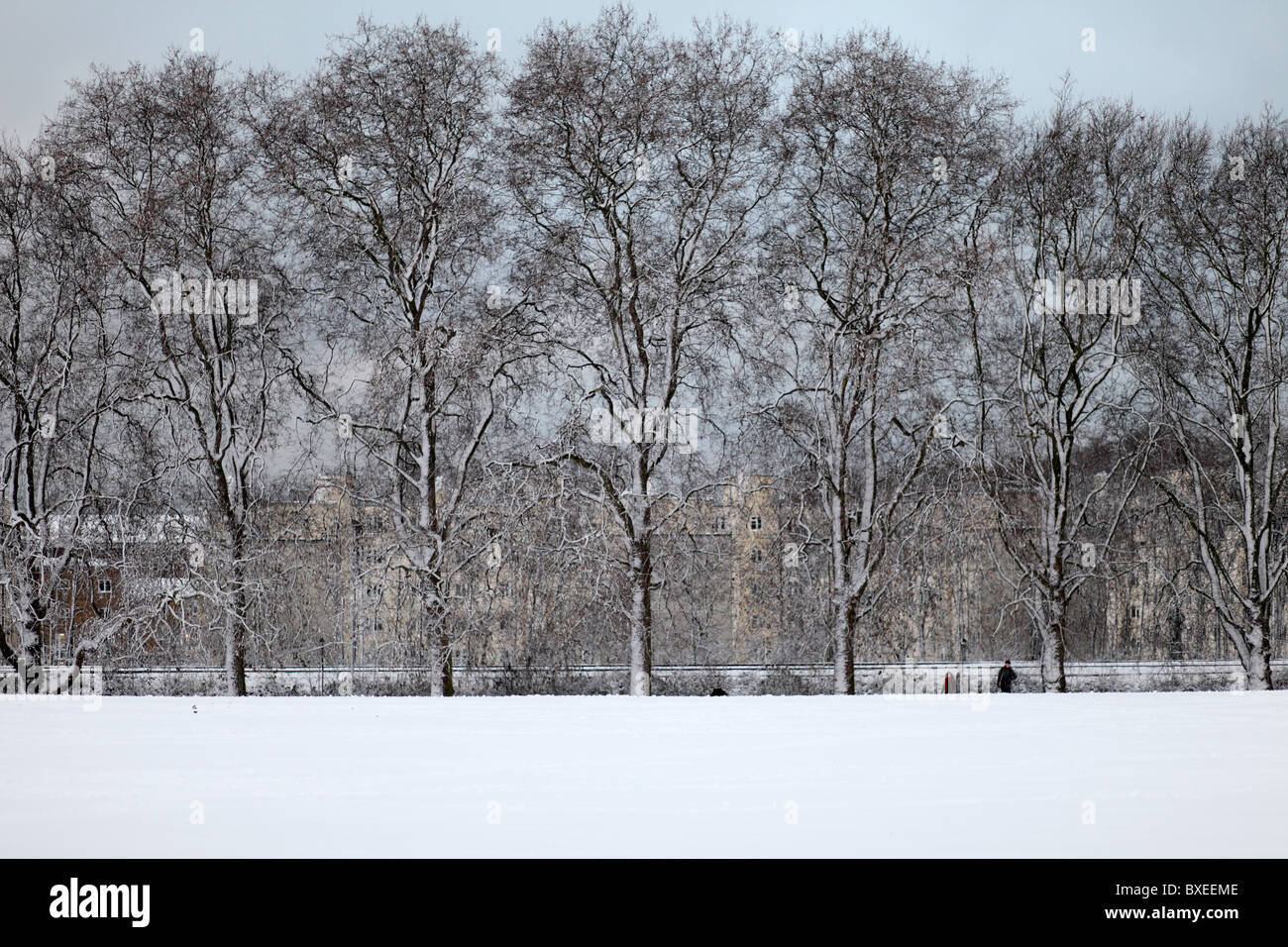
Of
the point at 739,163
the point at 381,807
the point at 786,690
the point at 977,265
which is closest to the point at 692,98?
the point at 739,163

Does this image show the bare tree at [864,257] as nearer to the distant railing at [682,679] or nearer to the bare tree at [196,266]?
the distant railing at [682,679]

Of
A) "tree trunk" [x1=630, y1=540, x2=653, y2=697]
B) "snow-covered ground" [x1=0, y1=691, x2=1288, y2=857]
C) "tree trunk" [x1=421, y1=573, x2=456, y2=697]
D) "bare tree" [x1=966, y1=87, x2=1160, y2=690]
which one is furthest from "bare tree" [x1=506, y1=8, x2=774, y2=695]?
"snow-covered ground" [x1=0, y1=691, x2=1288, y2=857]

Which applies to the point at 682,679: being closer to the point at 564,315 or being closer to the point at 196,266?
the point at 564,315

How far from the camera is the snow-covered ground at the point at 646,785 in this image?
6.55 m

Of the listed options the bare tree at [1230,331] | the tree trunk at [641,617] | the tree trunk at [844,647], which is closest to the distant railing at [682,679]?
the tree trunk at [641,617]

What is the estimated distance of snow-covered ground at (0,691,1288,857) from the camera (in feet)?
21.5

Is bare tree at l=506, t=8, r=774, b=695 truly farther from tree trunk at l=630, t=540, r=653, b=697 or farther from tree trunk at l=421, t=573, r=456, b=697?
tree trunk at l=421, t=573, r=456, b=697

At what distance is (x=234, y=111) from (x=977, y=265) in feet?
46.6

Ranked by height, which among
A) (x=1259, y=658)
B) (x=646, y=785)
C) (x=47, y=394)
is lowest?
(x=1259, y=658)

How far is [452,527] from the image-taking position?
2250cm

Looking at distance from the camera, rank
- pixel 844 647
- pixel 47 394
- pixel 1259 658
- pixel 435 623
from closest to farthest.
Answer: pixel 435 623 → pixel 844 647 → pixel 47 394 → pixel 1259 658

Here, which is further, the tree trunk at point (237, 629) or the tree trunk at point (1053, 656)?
the tree trunk at point (1053, 656)

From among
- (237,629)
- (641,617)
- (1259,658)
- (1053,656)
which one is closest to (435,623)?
(641,617)

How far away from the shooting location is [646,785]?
8.41 metres
